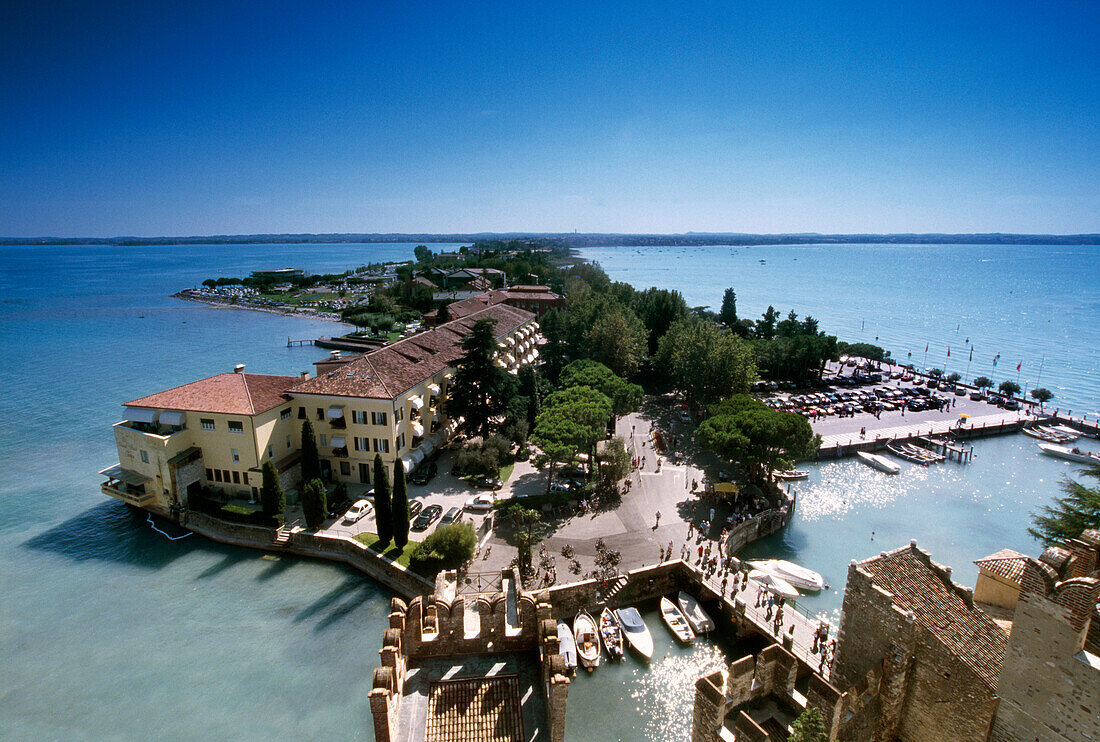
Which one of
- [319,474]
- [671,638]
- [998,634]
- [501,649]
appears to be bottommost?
[671,638]

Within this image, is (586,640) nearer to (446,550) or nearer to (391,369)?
(446,550)

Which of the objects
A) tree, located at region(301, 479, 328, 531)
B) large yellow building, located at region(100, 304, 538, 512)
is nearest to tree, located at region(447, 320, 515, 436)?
large yellow building, located at region(100, 304, 538, 512)

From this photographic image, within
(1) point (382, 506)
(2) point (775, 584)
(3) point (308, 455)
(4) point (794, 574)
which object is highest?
(3) point (308, 455)

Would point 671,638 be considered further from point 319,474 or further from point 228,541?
point 228,541

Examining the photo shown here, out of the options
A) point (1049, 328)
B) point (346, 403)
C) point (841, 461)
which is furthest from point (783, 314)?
point (346, 403)

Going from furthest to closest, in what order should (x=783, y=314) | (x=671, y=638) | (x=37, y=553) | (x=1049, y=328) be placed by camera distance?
1. (x=783, y=314)
2. (x=1049, y=328)
3. (x=37, y=553)
4. (x=671, y=638)

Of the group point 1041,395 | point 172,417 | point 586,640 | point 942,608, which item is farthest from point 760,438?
point 1041,395

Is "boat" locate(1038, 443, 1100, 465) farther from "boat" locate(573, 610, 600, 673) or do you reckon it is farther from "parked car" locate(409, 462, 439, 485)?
"parked car" locate(409, 462, 439, 485)
